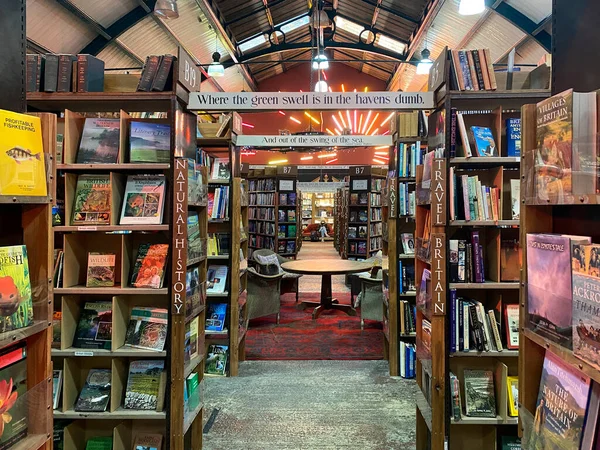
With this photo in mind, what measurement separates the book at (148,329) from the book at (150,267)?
18 cm

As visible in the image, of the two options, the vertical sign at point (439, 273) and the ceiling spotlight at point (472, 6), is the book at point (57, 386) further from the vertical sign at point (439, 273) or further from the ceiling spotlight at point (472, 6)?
the ceiling spotlight at point (472, 6)

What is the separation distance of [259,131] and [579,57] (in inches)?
591

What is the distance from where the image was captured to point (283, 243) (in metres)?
10.8

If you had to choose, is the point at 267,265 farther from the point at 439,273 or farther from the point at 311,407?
the point at 439,273

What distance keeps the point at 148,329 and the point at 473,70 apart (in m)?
2.40

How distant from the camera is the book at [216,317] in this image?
4.11m

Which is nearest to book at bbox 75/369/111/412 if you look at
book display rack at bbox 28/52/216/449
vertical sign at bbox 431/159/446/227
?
book display rack at bbox 28/52/216/449

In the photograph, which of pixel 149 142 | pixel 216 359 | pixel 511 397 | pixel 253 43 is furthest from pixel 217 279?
pixel 253 43

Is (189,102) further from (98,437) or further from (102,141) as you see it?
(98,437)

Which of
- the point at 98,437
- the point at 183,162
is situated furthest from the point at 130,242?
the point at 98,437

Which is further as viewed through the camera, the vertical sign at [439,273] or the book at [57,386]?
the book at [57,386]

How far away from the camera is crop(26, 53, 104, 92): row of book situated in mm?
2418

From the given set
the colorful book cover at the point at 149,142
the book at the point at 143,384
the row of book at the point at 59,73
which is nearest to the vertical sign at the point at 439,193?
the colorful book cover at the point at 149,142

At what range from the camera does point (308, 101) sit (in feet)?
8.39
